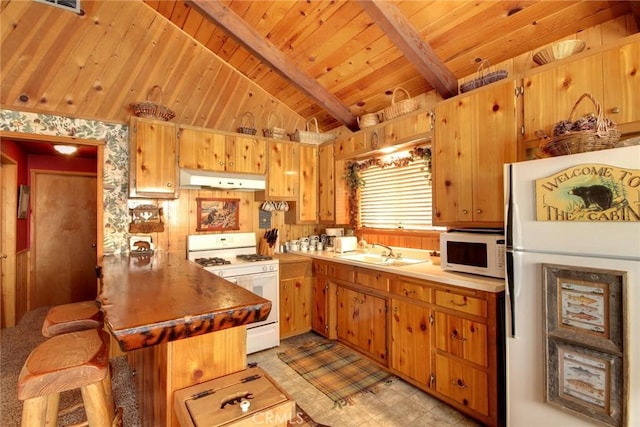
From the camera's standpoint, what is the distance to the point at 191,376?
4.09ft

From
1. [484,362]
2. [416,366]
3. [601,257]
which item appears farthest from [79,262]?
[601,257]

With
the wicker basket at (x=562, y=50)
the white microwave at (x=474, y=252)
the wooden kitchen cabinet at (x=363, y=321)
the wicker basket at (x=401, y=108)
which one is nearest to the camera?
the wicker basket at (x=562, y=50)

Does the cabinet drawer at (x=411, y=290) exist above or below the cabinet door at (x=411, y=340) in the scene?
above

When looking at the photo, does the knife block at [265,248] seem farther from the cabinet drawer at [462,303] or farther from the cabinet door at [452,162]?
the cabinet drawer at [462,303]

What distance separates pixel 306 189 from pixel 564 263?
2.83 meters

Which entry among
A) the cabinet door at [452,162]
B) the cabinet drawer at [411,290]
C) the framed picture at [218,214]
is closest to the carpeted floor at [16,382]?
the framed picture at [218,214]

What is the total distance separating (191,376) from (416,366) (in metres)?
1.83

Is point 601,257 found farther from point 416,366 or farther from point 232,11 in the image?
point 232,11

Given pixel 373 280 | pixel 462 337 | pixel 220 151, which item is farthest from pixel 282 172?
pixel 462 337

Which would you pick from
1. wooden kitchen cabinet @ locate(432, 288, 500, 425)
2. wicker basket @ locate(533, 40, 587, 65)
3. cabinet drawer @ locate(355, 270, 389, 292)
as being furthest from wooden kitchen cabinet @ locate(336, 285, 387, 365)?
wicker basket @ locate(533, 40, 587, 65)

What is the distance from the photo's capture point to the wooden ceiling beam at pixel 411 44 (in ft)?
7.45

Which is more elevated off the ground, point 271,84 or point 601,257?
point 271,84

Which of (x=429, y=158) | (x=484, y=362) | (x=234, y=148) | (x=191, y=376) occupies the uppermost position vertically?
(x=234, y=148)

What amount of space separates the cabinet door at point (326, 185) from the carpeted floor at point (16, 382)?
2.53 m
